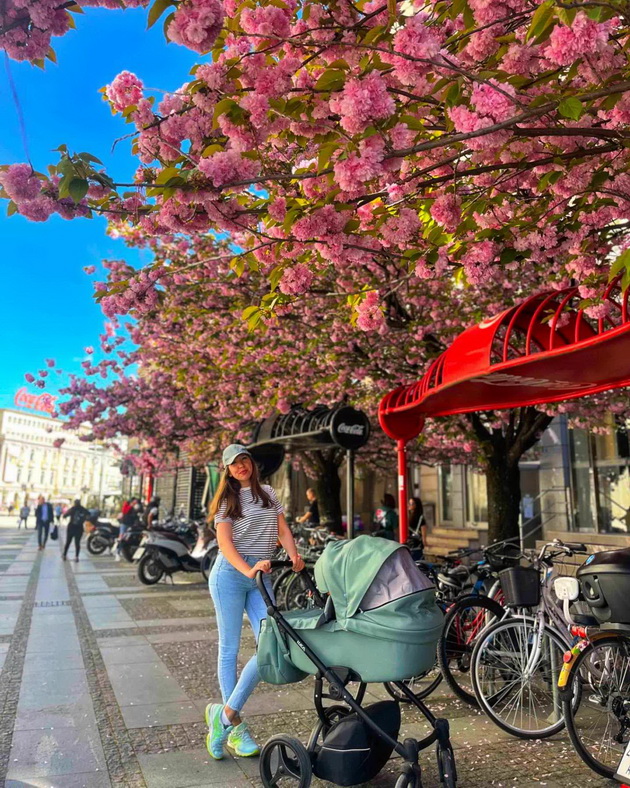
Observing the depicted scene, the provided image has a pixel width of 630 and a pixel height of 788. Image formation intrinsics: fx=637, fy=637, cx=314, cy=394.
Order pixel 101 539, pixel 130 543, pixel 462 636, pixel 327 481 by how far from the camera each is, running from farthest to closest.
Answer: pixel 101 539
pixel 130 543
pixel 327 481
pixel 462 636

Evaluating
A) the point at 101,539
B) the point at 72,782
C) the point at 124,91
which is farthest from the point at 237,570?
the point at 101,539

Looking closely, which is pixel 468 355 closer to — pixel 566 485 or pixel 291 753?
pixel 291 753

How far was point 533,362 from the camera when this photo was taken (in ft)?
15.2

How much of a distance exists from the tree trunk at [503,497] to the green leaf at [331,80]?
6.90m

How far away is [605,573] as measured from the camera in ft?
12.9

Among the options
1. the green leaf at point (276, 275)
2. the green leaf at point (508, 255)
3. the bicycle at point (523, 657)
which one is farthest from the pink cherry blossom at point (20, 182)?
the bicycle at point (523, 657)

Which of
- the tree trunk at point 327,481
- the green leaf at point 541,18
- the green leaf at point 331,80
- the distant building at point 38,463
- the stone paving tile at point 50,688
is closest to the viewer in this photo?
the green leaf at point 541,18

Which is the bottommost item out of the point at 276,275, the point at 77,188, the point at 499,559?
the point at 499,559

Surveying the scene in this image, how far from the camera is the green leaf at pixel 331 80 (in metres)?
Result: 3.24

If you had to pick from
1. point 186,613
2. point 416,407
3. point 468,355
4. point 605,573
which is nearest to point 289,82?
point 468,355

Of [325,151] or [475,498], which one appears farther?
[475,498]

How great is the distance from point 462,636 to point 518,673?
2.49ft

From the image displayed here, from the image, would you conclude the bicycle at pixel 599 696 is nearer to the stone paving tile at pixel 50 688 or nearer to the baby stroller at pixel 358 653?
the baby stroller at pixel 358 653

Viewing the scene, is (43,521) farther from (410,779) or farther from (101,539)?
(410,779)
